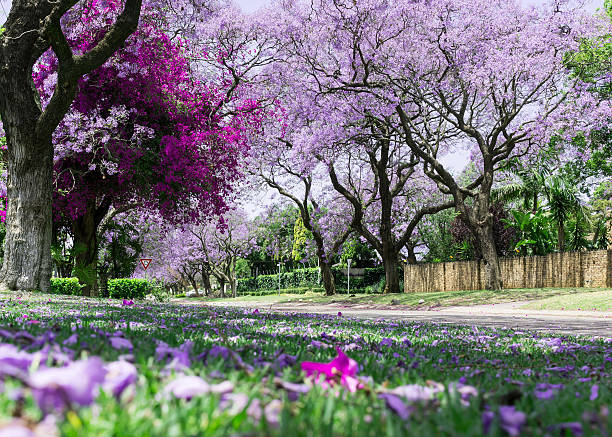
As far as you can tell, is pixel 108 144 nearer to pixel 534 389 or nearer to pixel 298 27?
pixel 298 27

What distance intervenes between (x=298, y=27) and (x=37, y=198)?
14.4 meters

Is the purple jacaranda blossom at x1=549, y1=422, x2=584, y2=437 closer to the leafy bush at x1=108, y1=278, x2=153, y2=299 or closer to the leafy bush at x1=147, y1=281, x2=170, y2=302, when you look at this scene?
the leafy bush at x1=147, y1=281, x2=170, y2=302

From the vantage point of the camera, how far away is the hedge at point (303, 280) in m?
44.9

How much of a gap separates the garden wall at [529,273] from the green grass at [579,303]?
22.7 feet

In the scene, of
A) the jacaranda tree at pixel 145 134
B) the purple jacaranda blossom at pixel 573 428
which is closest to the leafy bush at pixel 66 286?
the jacaranda tree at pixel 145 134

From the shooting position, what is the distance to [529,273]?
90.2 ft

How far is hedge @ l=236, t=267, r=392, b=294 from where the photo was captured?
44.9 m

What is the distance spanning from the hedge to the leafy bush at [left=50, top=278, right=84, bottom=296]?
28.0 m

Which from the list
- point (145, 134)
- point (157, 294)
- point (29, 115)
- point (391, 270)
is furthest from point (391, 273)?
point (29, 115)

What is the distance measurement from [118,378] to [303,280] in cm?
5549

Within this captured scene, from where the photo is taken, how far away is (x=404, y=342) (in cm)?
410

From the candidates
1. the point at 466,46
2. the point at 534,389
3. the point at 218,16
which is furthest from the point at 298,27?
the point at 534,389

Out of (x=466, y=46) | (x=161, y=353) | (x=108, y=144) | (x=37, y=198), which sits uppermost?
(x=466, y=46)

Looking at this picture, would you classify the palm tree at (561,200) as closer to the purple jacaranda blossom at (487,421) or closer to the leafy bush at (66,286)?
the leafy bush at (66,286)
